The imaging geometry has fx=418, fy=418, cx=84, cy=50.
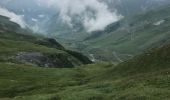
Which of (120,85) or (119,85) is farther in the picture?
(119,85)

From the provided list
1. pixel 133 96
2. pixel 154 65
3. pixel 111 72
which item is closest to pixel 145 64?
pixel 154 65

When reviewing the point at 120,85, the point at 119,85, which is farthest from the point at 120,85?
the point at 119,85

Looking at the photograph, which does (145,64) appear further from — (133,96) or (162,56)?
(133,96)

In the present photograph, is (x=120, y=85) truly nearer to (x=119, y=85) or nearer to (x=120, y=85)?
(x=120, y=85)

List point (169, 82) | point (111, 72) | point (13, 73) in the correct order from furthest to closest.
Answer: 1. point (13, 73)
2. point (111, 72)
3. point (169, 82)

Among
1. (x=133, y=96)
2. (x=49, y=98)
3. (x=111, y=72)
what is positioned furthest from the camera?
(x=111, y=72)

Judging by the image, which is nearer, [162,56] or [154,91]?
[154,91]

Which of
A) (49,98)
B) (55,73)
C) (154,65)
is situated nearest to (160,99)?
(49,98)

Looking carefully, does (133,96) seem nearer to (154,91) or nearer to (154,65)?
(154,91)

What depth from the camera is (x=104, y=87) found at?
62594mm

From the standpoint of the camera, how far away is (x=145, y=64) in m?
77.2

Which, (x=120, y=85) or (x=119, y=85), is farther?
(x=119, y=85)

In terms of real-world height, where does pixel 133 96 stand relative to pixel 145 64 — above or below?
below

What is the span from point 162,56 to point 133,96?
28.0 m
